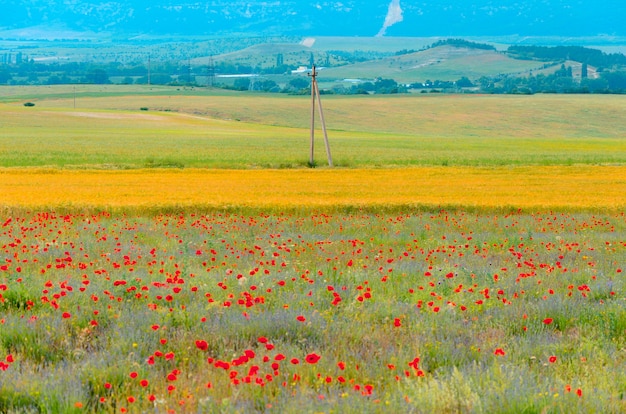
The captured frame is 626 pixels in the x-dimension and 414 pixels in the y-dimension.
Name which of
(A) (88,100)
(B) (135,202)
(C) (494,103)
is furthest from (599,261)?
(A) (88,100)

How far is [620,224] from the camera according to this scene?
1881 centimetres

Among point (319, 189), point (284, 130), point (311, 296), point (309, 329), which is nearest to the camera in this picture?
point (309, 329)

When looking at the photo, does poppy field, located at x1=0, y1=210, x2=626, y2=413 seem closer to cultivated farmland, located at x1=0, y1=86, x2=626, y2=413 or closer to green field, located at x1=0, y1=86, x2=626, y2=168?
cultivated farmland, located at x1=0, y1=86, x2=626, y2=413

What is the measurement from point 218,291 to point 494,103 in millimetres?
130744

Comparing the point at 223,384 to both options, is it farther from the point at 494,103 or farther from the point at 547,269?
the point at 494,103

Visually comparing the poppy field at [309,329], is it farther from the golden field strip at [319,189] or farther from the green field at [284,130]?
the green field at [284,130]

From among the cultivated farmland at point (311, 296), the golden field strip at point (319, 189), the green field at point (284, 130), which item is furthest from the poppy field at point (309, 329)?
the green field at point (284, 130)

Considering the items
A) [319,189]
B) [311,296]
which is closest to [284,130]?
[319,189]

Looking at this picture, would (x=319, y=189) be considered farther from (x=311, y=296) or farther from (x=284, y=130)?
(x=284, y=130)

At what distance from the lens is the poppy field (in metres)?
5.66

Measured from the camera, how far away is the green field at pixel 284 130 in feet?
158

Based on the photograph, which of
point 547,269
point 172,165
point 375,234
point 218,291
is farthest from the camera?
point 172,165

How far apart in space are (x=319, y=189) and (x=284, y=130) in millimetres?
69038

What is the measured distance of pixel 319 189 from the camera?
25844mm
